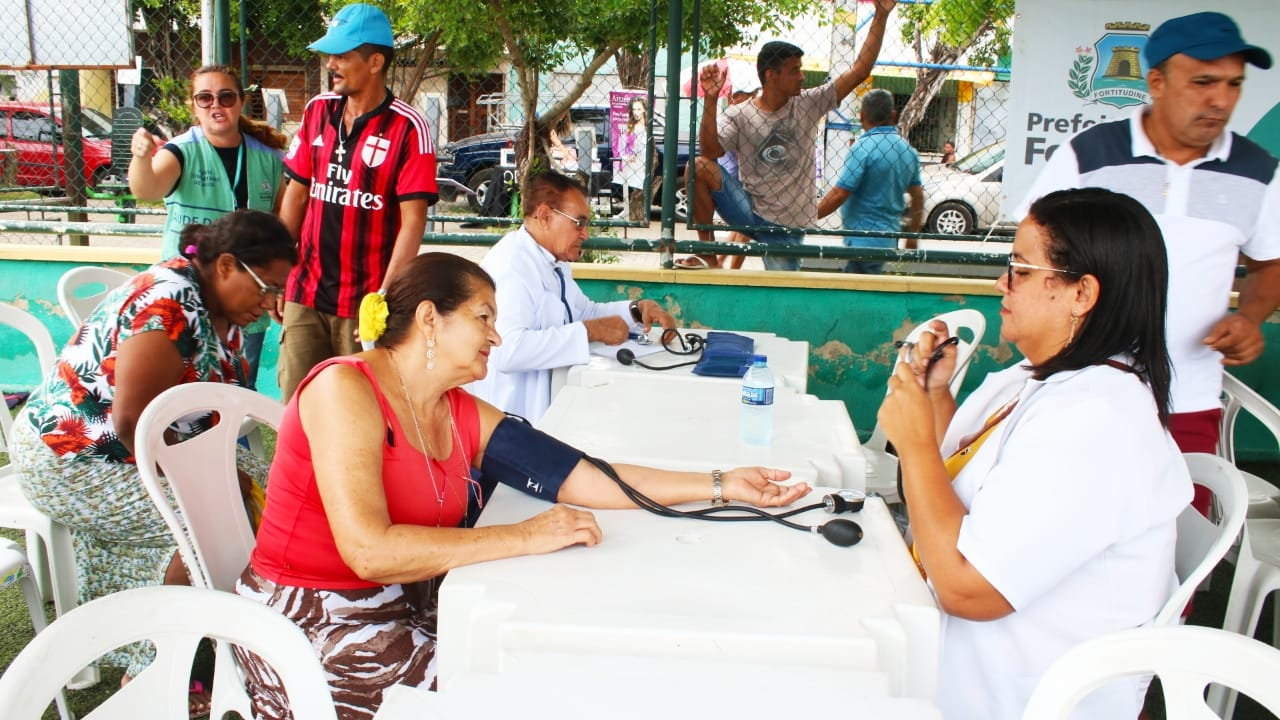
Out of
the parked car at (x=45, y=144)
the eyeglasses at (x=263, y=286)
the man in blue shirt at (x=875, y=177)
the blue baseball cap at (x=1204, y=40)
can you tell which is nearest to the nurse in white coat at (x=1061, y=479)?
the blue baseball cap at (x=1204, y=40)

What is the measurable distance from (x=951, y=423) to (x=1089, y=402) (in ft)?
1.84

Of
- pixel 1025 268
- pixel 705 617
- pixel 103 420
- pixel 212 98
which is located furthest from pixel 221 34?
pixel 705 617

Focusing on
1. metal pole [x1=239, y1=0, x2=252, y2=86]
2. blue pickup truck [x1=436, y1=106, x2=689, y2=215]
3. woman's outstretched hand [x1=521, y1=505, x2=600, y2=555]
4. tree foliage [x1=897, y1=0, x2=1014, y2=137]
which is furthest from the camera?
blue pickup truck [x1=436, y1=106, x2=689, y2=215]

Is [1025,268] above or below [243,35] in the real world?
below

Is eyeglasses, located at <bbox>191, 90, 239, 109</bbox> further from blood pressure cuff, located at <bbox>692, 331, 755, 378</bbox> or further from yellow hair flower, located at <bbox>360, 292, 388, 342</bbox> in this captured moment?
yellow hair flower, located at <bbox>360, 292, 388, 342</bbox>

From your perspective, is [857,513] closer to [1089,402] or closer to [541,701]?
[1089,402]

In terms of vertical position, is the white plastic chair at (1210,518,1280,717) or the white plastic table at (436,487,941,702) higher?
the white plastic table at (436,487,941,702)

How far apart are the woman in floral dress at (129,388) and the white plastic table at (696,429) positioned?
882 millimetres

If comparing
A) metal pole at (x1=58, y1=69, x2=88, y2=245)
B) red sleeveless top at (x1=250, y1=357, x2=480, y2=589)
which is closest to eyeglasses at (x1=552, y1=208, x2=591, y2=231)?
red sleeveless top at (x1=250, y1=357, x2=480, y2=589)

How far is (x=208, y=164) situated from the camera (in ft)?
12.0

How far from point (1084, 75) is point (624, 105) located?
2.32m

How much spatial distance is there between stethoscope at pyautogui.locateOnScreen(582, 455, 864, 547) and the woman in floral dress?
46.1 inches

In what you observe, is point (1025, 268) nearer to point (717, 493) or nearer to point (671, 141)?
point (717, 493)

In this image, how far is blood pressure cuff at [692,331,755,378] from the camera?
9.49 feet
